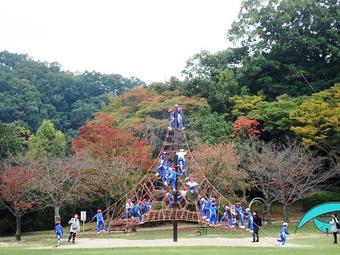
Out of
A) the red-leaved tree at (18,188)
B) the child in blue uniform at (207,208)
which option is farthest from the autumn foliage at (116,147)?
the child in blue uniform at (207,208)

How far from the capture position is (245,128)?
42.0 m

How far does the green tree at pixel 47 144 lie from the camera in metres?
43.0

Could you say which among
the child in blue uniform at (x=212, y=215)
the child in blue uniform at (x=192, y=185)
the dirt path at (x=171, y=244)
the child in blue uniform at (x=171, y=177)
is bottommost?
the dirt path at (x=171, y=244)

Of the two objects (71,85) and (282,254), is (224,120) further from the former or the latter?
(71,85)

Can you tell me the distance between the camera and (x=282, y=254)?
17594 millimetres

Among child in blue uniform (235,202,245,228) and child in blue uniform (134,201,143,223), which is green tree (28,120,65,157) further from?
child in blue uniform (235,202,245,228)

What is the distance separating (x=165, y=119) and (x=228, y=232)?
537 inches

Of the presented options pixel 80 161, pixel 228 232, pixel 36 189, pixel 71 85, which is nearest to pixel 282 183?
pixel 228 232

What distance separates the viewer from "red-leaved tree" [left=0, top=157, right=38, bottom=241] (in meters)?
30.1

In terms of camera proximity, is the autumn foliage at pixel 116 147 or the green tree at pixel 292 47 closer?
the autumn foliage at pixel 116 147

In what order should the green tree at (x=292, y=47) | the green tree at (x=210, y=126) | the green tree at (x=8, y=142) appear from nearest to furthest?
the green tree at (x=8, y=142) → the green tree at (x=210, y=126) → the green tree at (x=292, y=47)

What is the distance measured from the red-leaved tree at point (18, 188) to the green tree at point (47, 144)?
734cm

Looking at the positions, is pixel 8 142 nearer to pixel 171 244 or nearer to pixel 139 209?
pixel 139 209

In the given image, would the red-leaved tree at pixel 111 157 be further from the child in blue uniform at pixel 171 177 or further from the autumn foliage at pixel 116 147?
the child in blue uniform at pixel 171 177
